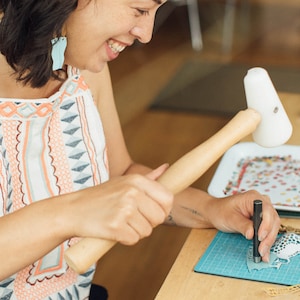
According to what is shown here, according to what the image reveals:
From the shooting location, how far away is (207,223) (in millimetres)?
1479

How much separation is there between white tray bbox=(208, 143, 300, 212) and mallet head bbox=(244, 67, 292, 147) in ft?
0.49

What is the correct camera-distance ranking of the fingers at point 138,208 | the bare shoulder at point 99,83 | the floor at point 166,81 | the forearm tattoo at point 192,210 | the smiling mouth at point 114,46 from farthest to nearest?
the floor at point 166,81
the bare shoulder at point 99,83
the forearm tattoo at point 192,210
the smiling mouth at point 114,46
the fingers at point 138,208

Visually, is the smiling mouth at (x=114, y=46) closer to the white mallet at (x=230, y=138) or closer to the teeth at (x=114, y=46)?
the teeth at (x=114, y=46)

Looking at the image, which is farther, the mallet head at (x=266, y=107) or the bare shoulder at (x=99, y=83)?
the bare shoulder at (x=99, y=83)

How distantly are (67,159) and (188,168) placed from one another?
1.10 feet

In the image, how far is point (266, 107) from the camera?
1.38 m

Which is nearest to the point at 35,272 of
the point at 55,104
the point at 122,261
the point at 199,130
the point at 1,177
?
the point at 1,177

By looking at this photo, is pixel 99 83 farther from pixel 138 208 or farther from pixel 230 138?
pixel 138 208

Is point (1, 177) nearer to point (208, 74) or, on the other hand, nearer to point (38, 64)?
point (38, 64)

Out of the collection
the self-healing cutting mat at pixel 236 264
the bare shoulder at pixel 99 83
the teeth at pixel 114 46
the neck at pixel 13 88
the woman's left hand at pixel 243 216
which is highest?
the teeth at pixel 114 46

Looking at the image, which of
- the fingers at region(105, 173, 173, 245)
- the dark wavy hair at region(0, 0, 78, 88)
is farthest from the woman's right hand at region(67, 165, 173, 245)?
the dark wavy hair at region(0, 0, 78, 88)

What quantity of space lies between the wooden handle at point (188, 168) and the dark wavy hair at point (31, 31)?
0.99 feet

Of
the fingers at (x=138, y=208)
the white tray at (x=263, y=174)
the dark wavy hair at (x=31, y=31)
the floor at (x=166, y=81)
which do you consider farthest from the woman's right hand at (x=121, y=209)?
the floor at (x=166, y=81)

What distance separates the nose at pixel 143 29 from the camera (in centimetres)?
133
